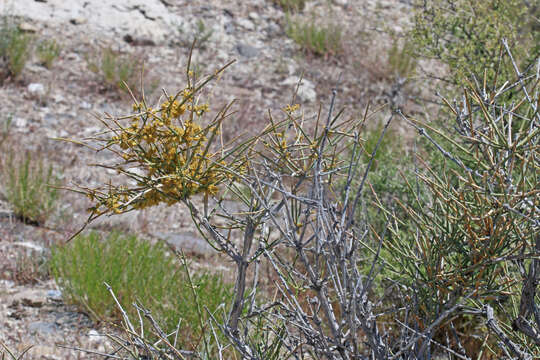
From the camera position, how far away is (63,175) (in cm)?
439

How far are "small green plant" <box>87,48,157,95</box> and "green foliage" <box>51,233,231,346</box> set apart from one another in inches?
111

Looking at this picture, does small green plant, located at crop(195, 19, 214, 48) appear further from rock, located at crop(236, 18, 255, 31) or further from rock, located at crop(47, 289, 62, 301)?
rock, located at crop(47, 289, 62, 301)

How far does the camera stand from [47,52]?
586 centimetres

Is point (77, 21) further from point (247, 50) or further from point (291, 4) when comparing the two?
point (291, 4)

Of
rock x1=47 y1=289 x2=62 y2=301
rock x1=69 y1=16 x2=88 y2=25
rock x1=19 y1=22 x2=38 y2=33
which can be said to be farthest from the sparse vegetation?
rock x1=69 y1=16 x2=88 y2=25

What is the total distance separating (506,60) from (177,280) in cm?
260

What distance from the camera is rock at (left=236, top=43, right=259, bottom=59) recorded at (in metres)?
6.75

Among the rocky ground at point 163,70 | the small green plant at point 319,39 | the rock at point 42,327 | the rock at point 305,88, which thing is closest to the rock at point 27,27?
the rocky ground at point 163,70

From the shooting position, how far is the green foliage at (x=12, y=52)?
17.9 ft

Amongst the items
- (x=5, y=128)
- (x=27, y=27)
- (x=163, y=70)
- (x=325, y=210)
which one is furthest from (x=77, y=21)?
(x=325, y=210)

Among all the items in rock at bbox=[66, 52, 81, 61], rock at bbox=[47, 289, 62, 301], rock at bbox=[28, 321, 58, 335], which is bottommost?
rock at bbox=[47, 289, 62, 301]

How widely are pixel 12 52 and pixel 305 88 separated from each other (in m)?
2.79

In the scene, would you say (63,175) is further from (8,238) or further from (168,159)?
(168,159)

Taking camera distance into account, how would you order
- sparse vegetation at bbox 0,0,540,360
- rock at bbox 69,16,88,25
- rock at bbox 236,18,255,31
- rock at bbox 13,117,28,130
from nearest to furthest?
1. sparse vegetation at bbox 0,0,540,360
2. rock at bbox 13,117,28,130
3. rock at bbox 69,16,88,25
4. rock at bbox 236,18,255,31
